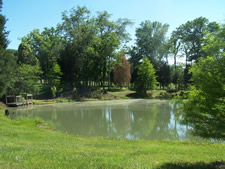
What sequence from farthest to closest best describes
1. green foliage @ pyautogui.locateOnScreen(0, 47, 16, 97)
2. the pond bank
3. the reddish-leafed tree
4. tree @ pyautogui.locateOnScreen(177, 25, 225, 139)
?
the reddish-leafed tree
the pond bank
green foliage @ pyautogui.locateOnScreen(0, 47, 16, 97)
tree @ pyautogui.locateOnScreen(177, 25, 225, 139)

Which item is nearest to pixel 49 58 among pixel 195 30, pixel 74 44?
pixel 74 44

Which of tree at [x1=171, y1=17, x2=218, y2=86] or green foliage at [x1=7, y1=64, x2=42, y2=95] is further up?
tree at [x1=171, y1=17, x2=218, y2=86]

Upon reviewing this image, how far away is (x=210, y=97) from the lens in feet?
19.9

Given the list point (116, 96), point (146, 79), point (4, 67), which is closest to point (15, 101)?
point (4, 67)

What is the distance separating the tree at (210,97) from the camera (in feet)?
19.7

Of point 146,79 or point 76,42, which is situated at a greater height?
point 76,42

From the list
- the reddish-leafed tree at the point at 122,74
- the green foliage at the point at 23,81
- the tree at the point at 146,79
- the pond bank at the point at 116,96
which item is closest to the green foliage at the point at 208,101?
the green foliage at the point at 23,81

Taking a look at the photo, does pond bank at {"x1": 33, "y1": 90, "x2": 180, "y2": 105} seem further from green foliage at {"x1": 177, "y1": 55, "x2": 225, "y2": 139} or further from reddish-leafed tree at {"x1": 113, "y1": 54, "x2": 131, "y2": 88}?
green foliage at {"x1": 177, "y1": 55, "x2": 225, "y2": 139}

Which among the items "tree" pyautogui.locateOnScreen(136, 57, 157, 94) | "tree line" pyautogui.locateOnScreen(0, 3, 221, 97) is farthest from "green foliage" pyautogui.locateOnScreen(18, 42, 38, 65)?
"tree" pyautogui.locateOnScreen(136, 57, 157, 94)

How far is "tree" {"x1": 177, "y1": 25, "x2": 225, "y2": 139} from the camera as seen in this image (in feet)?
19.7

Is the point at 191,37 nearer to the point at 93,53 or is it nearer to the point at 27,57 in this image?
the point at 93,53

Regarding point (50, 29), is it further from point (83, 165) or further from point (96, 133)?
point (83, 165)

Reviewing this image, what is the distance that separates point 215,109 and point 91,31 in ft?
145

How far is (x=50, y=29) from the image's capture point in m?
58.4
